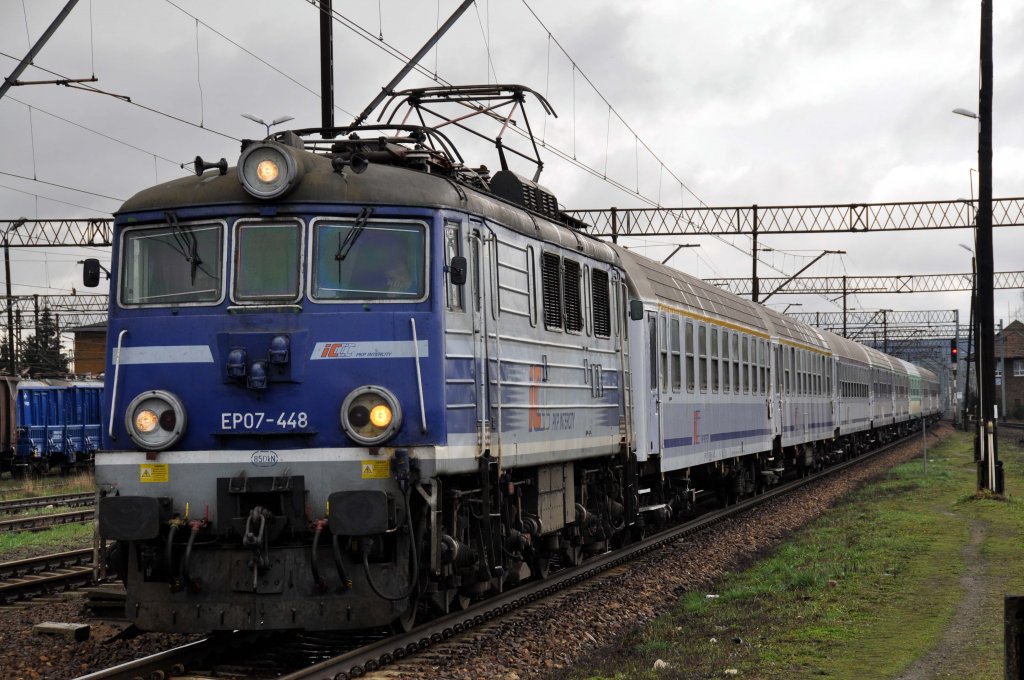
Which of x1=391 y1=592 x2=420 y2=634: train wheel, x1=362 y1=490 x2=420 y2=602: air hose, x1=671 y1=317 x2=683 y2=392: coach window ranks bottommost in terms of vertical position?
x1=391 y1=592 x2=420 y2=634: train wheel

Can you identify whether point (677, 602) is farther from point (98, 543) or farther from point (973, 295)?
point (973, 295)

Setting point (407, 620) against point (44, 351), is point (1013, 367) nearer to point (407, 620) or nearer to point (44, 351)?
point (44, 351)

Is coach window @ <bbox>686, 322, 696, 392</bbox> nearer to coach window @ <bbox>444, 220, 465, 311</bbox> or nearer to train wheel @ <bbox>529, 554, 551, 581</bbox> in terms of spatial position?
train wheel @ <bbox>529, 554, 551, 581</bbox>

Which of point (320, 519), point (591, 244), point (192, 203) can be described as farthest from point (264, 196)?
point (591, 244)

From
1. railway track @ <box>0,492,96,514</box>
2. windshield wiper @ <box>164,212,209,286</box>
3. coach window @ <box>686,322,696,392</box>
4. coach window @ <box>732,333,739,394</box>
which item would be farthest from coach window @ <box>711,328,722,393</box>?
railway track @ <box>0,492,96,514</box>

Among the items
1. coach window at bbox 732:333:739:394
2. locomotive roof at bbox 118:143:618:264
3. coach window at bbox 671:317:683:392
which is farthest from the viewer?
coach window at bbox 732:333:739:394

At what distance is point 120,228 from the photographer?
10234 mm

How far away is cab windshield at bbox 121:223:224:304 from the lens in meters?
9.88

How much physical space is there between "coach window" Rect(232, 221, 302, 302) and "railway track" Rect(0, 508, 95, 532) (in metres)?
13.0

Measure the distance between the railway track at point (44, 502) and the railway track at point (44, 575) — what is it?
10.0 m

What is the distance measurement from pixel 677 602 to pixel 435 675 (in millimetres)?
4676

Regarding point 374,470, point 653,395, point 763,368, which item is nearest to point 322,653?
point 374,470

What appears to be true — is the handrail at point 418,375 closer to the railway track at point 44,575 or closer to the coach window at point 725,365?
the railway track at point 44,575

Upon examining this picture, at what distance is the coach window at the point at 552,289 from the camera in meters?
12.6
